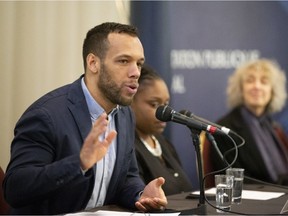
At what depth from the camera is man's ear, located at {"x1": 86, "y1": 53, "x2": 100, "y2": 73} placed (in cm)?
267

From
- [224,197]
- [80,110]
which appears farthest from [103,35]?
[224,197]

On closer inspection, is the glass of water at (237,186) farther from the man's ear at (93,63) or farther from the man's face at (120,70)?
the man's ear at (93,63)

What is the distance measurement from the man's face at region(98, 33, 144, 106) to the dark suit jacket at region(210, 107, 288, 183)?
1660 millimetres

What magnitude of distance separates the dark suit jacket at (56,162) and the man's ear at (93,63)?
0.09 m

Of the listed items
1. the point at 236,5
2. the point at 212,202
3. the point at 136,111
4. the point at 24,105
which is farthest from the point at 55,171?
the point at 236,5

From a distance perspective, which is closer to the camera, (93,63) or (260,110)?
(93,63)

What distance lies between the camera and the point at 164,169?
3309 millimetres

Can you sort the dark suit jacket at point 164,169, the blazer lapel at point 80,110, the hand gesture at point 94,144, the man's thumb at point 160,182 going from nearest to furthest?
the hand gesture at point 94,144 → the man's thumb at point 160,182 → the blazer lapel at point 80,110 → the dark suit jacket at point 164,169

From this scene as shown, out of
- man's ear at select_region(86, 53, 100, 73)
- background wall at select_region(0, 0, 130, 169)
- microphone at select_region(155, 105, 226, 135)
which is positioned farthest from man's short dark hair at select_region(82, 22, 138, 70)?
background wall at select_region(0, 0, 130, 169)

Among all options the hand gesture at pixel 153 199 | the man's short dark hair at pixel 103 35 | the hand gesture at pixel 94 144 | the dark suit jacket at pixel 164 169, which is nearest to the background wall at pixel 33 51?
the dark suit jacket at pixel 164 169

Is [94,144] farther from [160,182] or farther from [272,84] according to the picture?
[272,84]

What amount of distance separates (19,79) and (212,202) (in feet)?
6.91

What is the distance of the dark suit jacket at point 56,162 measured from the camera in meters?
2.22

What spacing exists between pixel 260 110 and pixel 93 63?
2.17 meters
